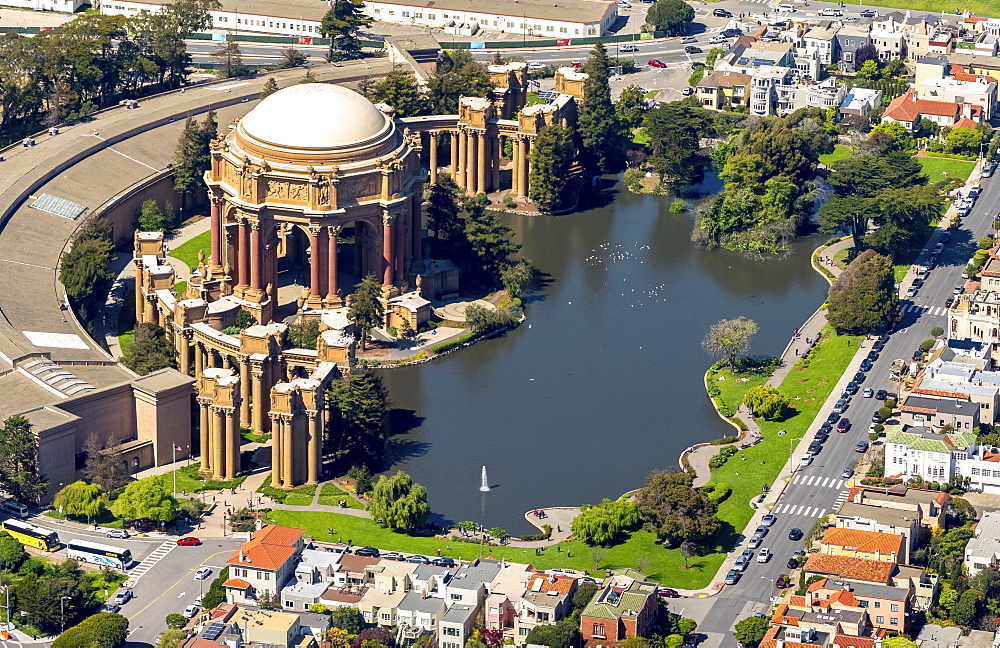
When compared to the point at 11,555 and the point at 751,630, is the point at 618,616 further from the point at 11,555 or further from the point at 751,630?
the point at 11,555

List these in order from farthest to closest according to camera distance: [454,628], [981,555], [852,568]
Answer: [981,555], [852,568], [454,628]

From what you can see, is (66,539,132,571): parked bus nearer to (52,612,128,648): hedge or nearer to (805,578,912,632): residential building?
(52,612,128,648): hedge

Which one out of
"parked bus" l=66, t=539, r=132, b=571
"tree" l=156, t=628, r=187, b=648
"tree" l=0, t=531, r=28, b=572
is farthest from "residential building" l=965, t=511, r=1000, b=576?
"tree" l=0, t=531, r=28, b=572

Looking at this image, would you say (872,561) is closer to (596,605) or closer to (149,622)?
(596,605)

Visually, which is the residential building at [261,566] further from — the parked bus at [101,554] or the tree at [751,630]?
the tree at [751,630]

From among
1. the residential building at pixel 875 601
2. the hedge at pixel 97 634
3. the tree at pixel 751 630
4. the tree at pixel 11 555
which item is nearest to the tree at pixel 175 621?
the hedge at pixel 97 634

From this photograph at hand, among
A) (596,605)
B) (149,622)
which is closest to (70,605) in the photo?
(149,622)

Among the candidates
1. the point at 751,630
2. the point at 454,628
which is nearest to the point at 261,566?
the point at 454,628
